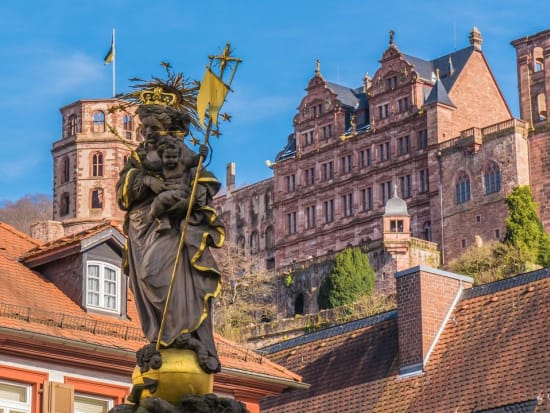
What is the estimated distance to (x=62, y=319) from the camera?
2983 centimetres

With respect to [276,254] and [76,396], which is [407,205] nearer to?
[276,254]

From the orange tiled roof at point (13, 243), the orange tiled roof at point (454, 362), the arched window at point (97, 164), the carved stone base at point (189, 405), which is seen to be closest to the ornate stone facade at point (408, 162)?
the arched window at point (97, 164)

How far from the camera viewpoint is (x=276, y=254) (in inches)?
5689

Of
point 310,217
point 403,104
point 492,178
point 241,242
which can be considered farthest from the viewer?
point 241,242

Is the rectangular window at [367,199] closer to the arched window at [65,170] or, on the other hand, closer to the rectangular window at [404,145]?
the rectangular window at [404,145]

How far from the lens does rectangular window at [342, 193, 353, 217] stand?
138625 mm

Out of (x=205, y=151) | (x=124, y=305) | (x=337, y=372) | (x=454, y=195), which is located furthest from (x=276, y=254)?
(x=205, y=151)

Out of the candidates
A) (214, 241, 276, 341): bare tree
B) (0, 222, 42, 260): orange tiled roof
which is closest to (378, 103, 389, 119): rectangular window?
(214, 241, 276, 341): bare tree

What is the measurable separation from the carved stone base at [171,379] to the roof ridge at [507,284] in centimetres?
3318

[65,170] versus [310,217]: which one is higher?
[65,170]

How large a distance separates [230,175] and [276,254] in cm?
1963

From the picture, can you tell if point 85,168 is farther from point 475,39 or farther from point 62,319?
point 62,319

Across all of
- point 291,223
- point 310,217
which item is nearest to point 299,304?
point 310,217

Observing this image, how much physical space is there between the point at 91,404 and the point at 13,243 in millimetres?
4727
